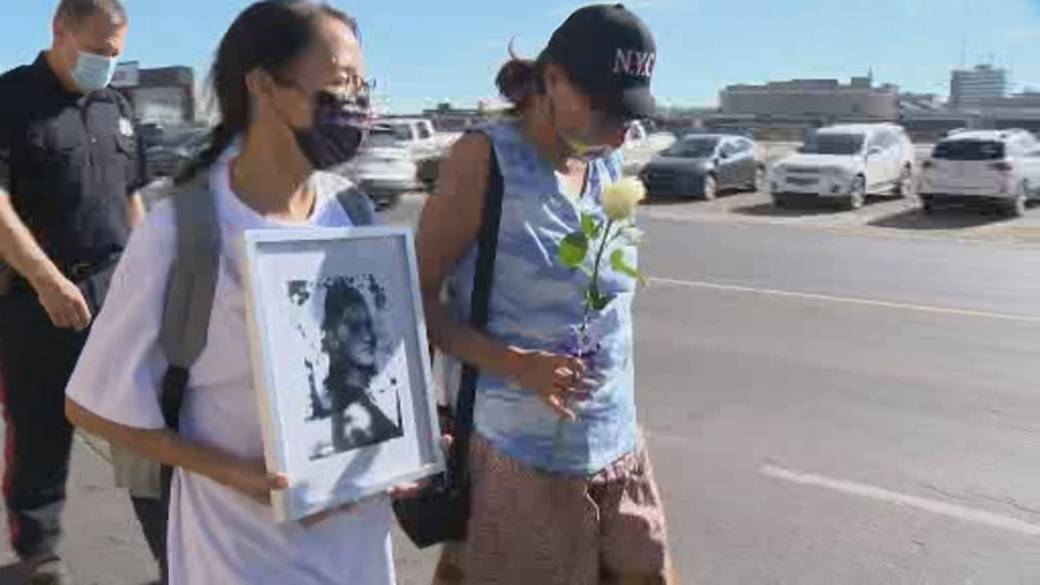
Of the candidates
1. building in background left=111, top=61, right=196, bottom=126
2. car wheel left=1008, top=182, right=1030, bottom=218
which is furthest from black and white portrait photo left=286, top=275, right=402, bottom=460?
building in background left=111, top=61, right=196, bottom=126

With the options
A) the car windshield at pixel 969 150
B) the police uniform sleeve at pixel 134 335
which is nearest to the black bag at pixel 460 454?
the police uniform sleeve at pixel 134 335

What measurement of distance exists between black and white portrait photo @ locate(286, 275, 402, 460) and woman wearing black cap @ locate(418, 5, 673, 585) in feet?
1.11

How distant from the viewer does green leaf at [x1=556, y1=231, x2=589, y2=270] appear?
1903 millimetres

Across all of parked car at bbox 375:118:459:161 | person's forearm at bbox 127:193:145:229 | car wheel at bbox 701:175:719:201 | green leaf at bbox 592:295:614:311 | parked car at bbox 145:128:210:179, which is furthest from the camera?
parked car at bbox 375:118:459:161

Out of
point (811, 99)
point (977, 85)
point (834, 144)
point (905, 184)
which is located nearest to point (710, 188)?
point (834, 144)

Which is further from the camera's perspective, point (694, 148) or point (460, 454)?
point (694, 148)

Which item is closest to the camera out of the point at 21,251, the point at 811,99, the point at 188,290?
the point at 188,290

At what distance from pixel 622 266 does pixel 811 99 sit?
6730cm

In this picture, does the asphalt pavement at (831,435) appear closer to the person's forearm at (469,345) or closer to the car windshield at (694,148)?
the person's forearm at (469,345)

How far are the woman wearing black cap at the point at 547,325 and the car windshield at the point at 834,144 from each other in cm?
2258

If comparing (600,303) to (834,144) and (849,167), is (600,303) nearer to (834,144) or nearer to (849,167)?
(849,167)

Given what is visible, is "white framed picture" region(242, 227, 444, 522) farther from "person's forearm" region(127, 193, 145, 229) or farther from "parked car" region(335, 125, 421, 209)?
"parked car" region(335, 125, 421, 209)

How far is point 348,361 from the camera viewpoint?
173 centimetres

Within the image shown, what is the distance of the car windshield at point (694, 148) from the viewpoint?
2569cm
